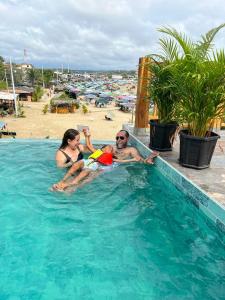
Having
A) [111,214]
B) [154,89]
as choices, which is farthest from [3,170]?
[154,89]

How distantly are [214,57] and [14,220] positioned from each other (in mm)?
3763

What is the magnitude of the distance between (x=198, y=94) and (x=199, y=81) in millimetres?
214

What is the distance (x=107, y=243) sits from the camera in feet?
11.6

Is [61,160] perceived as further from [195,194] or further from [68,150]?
[195,194]

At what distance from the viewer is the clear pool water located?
2789mm

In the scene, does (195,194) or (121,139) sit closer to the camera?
(195,194)

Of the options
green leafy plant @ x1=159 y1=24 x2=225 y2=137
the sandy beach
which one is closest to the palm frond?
green leafy plant @ x1=159 y1=24 x2=225 y2=137

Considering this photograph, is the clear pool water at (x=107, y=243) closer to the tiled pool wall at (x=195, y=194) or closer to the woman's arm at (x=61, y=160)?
the tiled pool wall at (x=195, y=194)

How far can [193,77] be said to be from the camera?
453cm

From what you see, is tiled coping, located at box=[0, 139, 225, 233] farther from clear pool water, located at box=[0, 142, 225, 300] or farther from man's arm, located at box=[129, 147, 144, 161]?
man's arm, located at box=[129, 147, 144, 161]

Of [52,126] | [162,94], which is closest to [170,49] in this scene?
[162,94]

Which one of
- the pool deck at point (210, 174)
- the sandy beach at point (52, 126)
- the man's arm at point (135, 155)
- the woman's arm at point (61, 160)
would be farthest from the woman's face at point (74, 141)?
the sandy beach at point (52, 126)

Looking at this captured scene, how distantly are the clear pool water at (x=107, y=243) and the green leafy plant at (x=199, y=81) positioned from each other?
3.98 feet

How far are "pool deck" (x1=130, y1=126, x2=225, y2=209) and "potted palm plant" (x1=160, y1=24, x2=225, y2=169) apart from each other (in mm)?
162
